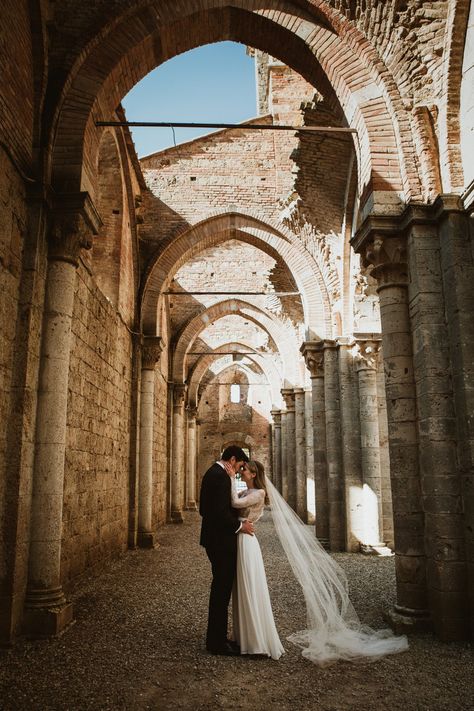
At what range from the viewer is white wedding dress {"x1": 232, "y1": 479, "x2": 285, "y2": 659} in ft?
13.5

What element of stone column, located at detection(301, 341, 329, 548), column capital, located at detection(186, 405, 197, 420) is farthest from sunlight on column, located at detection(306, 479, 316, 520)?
column capital, located at detection(186, 405, 197, 420)

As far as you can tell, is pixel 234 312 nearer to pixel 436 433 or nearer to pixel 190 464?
pixel 190 464

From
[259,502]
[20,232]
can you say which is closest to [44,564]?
[259,502]

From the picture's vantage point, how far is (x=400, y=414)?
203 inches

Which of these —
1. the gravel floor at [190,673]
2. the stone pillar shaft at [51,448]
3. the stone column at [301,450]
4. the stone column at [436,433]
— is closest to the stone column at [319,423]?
the stone column at [301,450]

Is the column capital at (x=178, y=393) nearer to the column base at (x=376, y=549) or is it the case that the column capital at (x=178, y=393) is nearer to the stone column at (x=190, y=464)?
the stone column at (x=190, y=464)

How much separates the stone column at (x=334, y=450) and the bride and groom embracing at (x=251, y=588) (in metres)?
5.92

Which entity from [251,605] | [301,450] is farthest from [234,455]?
[301,450]

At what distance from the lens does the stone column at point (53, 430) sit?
191 inches

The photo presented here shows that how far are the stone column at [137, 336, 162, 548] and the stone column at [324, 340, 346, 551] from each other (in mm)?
3576

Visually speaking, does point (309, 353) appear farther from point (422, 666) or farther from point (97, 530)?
point (422, 666)

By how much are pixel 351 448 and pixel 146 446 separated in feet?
13.7

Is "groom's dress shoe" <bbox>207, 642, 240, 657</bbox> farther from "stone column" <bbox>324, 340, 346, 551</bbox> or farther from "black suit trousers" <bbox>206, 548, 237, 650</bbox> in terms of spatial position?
"stone column" <bbox>324, 340, 346, 551</bbox>

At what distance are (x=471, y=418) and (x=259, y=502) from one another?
1891 mm
